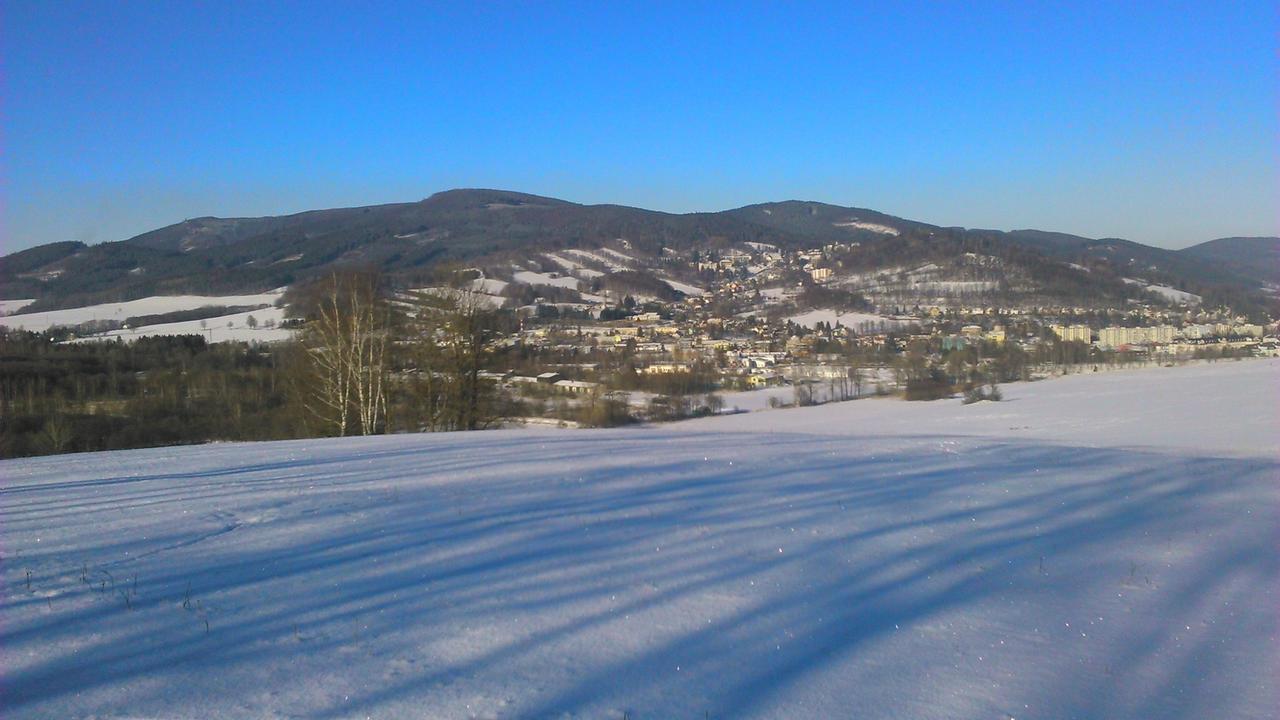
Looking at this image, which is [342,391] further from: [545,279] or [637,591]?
[545,279]

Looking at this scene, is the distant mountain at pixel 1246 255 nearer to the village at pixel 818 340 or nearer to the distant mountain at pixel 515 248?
the distant mountain at pixel 515 248

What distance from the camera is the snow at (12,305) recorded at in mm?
51612

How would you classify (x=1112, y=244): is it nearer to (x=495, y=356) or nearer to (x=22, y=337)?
(x=495, y=356)

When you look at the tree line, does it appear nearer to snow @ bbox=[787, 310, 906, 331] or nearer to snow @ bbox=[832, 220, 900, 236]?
snow @ bbox=[787, 310, 906, 331]

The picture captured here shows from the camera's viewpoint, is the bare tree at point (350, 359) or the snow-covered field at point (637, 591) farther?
the bare tree at point (350, 359)

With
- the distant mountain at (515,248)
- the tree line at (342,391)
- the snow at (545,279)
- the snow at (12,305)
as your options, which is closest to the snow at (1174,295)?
the distant mountain at (515,248)

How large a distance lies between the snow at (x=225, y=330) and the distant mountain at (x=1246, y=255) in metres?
73.5

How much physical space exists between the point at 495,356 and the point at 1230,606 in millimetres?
18953

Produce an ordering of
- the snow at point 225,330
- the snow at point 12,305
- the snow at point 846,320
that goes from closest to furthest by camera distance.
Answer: the snow at point 225,330, the snow at point 12,305, the snow at point 846,320

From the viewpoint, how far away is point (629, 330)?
52469 mm

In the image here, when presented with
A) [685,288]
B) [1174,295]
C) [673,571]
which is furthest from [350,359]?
[1174,295]

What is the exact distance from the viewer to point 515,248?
295 feet

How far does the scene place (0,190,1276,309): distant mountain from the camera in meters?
67.4

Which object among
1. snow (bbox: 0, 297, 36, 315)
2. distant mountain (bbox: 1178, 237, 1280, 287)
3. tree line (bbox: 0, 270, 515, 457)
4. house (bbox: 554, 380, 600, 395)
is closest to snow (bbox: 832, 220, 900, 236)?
distant mountain (bbox: 1178, 237, 1280, 287)
